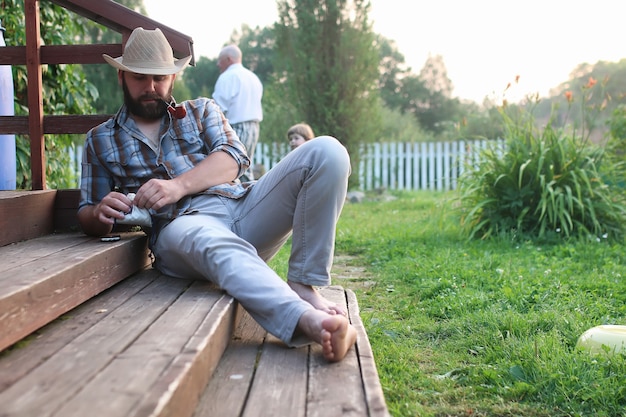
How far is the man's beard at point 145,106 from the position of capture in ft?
8.27

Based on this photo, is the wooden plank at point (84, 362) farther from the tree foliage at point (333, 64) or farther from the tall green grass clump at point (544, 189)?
the tree foliage at point (333, 64)

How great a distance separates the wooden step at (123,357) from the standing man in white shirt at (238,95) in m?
4.57

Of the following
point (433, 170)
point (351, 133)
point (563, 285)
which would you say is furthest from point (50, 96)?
point (433, 170)

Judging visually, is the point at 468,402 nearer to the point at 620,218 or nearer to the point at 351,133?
the point at 620,218

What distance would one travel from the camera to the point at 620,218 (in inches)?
196

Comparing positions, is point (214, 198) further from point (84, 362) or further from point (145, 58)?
point (84, 362)

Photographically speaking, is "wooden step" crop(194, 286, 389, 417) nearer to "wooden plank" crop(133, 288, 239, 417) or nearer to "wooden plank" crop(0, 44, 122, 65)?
"wooden plank" crop(133, 288, 239, 417)

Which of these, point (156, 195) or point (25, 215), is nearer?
point (156, 195)

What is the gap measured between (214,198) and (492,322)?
4.05 feet

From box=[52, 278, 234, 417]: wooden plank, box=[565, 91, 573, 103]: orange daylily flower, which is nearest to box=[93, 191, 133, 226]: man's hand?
box=[52, 278, 234, 417]: wooden plank

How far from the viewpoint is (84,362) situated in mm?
1415

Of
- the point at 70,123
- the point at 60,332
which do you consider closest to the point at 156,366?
the point at 60,332

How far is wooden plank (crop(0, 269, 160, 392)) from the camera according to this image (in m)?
1.40

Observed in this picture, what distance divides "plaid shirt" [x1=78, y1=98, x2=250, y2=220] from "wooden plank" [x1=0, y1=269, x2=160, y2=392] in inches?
17.0
